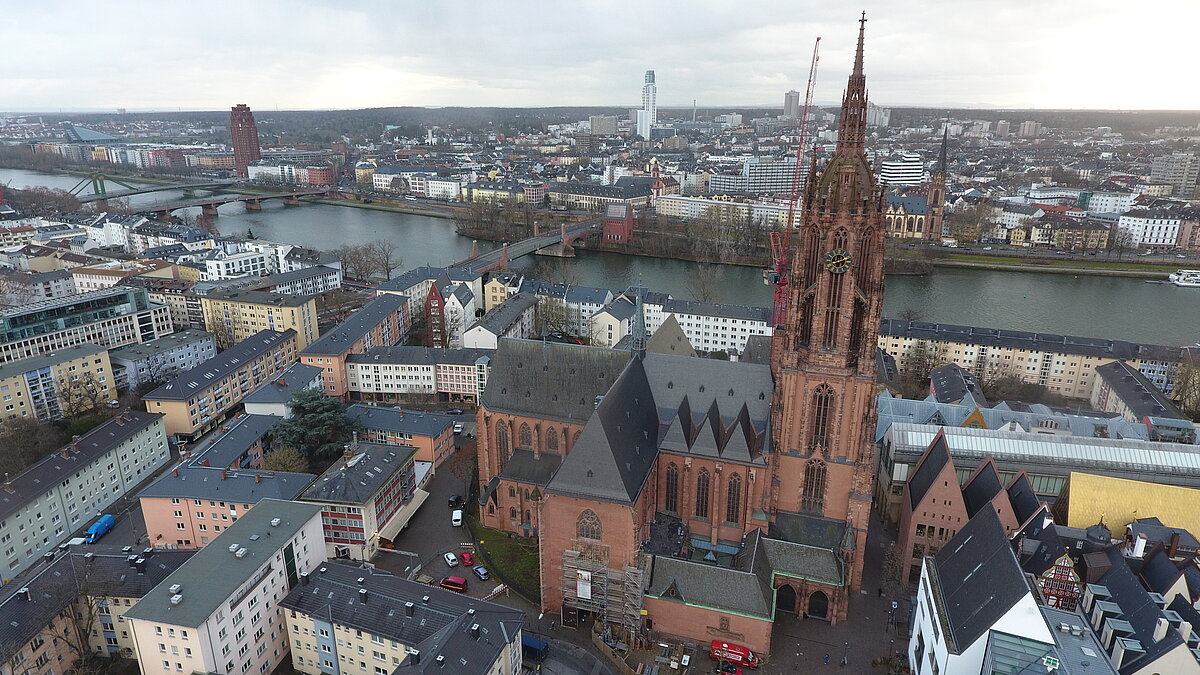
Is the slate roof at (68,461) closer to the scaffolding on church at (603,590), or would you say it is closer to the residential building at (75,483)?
the residential building at (75,483)

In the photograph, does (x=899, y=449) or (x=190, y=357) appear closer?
(x=899, y=449)

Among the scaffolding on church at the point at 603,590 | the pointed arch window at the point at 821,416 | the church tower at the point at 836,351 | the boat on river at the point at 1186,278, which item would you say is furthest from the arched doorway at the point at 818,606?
the boat on river at the point at 1186,278

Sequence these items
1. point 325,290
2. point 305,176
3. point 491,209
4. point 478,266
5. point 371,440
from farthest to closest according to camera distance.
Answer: point 305,176 → point 491,209 → point 478,266 → point 325,290 → point 371,440

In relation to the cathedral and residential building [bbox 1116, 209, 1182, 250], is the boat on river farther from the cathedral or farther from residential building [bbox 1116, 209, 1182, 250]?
the cathedral

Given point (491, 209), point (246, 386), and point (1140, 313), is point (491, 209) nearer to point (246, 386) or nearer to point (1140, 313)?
point (246, 386)

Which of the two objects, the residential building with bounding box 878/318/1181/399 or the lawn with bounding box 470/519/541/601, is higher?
the residential building with bounding box 878/318/1181/399

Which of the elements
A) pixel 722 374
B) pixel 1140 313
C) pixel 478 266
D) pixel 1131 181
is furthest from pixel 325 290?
pixel 1131 181

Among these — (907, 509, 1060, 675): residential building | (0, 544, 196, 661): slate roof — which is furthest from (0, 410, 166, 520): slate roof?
(907, 509, 1060, 675): residential building
